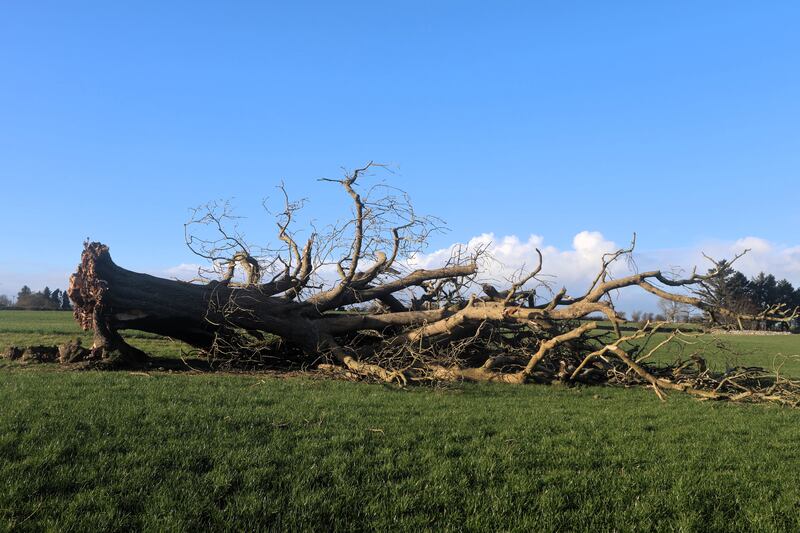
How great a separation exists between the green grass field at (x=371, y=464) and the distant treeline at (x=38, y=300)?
5528cm

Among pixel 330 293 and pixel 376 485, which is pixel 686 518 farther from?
pixel 330 293

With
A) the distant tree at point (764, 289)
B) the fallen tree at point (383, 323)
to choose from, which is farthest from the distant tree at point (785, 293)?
the fallen tree at point (383, 323)

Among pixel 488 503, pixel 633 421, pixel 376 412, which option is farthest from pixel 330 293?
pixel 488 503

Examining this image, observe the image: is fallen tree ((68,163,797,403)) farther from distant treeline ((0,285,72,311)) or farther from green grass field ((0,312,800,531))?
distant treeline ((0,285,72,311))

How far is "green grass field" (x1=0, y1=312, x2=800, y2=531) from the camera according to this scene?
162 inches

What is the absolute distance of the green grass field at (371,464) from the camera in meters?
4.11

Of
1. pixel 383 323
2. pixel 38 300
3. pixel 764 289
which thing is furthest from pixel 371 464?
pixel 764 289

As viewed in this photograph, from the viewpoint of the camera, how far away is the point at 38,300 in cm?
5997

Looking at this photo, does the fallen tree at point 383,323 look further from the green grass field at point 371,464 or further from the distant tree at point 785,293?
the distant tree at point 785,293

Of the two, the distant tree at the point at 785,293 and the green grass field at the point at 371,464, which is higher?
the distant tree at the point at 785,293

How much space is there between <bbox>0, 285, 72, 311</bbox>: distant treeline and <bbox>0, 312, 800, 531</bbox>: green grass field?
5528 cm

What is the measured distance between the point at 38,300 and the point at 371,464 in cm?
6638

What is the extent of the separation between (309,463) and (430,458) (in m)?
1.14

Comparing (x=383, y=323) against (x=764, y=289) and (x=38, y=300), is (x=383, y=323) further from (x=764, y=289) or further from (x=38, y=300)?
(x=764, y=289)
